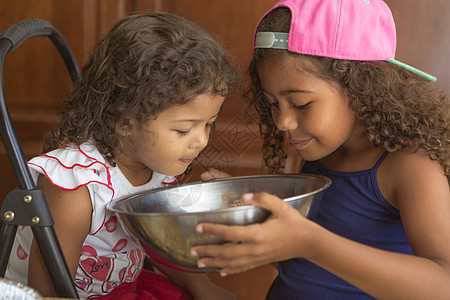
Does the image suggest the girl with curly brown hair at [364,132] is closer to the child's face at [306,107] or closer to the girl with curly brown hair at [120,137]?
the child's face at [306,107]

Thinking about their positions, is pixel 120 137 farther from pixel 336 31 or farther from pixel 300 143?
pixel 336 31

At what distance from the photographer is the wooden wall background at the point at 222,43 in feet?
4.15

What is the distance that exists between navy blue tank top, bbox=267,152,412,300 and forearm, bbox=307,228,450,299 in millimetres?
183

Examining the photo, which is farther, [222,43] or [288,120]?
[222,43]

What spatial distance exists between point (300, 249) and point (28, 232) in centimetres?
60

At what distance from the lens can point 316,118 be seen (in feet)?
2.86

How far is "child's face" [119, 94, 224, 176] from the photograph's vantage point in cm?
92

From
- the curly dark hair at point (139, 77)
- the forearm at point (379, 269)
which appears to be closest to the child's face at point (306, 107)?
the curly dark hair at point (139, 77)

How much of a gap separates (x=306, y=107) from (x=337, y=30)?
145 mm

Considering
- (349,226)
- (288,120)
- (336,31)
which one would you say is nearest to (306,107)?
(288,120)

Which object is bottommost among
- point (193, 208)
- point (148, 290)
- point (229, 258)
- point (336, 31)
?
point (148, 290)

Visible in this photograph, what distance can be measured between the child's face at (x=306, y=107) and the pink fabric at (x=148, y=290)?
→ 1.30 feet

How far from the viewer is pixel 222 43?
1296 mm

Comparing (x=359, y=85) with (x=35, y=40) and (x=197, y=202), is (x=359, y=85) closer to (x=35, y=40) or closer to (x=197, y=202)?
(x=197, y=202)
